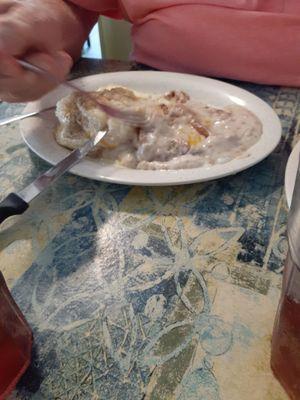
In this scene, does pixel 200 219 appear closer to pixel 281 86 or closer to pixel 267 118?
pixel 267 118

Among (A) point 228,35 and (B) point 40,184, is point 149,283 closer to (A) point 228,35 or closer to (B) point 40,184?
(B) point 40,184

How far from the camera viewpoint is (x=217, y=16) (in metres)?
0.78

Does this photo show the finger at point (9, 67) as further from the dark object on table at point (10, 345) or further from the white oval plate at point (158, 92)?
the dark object on table at point (10, 345)

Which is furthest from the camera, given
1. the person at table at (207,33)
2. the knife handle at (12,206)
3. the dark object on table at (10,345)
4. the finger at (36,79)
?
the person at table at (207,33)

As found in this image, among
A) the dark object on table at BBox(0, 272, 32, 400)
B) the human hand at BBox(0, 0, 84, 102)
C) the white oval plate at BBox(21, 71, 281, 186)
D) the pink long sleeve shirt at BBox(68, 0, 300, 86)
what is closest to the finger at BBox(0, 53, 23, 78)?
the human hand at BBox(0, 0, 84, 102)

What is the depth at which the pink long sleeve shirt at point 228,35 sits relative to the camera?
2.49 ft

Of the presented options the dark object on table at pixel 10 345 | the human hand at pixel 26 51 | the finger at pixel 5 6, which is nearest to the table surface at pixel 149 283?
the dark object on table at pixel 10 345

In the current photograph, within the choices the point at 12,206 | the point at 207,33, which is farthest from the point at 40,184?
the point at 207,33

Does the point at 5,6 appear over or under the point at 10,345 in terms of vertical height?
over

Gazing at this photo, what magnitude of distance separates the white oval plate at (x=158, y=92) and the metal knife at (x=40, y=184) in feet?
0.05

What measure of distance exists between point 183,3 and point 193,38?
0.07 metres

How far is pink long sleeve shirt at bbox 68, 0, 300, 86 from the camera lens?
76 centimetres

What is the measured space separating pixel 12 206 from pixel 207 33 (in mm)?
542

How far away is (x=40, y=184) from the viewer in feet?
1.62
